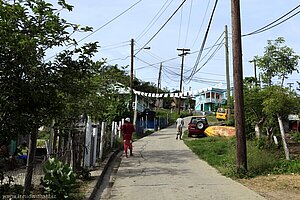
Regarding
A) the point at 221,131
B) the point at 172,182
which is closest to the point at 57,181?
the point at 172,182

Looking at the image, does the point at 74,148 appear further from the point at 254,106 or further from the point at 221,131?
the point at 221,131

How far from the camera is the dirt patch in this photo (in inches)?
394

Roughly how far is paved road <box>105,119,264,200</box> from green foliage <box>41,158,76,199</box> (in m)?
1.87

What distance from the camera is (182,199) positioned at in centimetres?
940

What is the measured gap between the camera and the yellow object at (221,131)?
3075cm

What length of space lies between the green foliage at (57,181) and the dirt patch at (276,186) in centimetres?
432

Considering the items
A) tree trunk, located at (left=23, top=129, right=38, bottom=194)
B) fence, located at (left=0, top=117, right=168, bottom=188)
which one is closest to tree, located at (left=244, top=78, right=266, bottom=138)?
fence, located at (left=0, top=117, right=168, bottom=188)

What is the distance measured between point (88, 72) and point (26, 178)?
7.18ft

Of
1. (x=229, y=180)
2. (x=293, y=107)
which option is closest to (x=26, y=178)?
(x=229, y=180)

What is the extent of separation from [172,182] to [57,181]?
4.57 m

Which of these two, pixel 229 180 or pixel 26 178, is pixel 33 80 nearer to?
pixel 26 178

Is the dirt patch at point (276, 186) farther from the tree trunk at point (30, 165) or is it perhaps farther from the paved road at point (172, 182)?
the tree trunk at point (30, 165)

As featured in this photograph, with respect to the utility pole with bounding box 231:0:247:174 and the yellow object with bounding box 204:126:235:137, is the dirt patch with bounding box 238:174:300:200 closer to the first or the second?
the utility pole with bounding box 231:0:247:174

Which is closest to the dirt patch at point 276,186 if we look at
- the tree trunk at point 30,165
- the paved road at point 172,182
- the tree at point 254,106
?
the paved road at point 172,182
